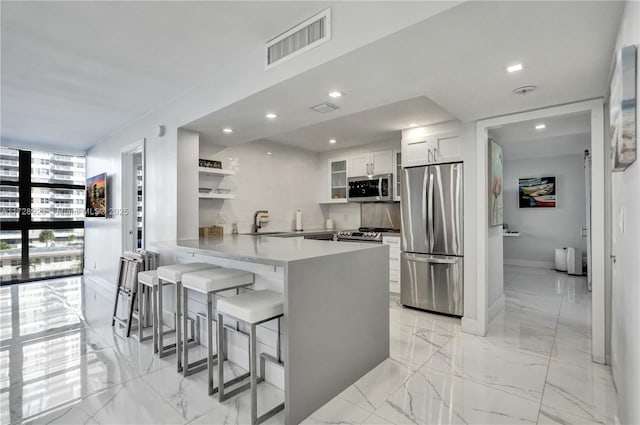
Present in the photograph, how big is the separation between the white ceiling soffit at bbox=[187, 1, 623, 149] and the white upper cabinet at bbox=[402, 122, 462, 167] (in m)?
0.63

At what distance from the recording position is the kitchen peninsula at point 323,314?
1899 millimetres

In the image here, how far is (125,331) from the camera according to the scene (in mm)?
3301

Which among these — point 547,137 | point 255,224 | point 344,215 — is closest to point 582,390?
point 547,137

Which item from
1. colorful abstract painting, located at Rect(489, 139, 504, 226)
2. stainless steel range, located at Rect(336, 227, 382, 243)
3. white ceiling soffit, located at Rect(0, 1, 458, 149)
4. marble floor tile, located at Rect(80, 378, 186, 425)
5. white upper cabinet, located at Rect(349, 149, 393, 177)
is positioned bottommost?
marble floor tile, located at Rect(80, 378, 186, 425)

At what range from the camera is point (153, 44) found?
8.07 feet

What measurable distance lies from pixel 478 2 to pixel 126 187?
5.10 meters

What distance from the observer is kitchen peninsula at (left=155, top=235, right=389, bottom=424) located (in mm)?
1899

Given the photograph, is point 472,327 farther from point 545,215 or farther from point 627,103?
point 545,215

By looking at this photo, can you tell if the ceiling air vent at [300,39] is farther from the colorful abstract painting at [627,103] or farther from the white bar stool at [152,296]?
the white bar stool at [152,296]

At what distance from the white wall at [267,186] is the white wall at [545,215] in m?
4.66

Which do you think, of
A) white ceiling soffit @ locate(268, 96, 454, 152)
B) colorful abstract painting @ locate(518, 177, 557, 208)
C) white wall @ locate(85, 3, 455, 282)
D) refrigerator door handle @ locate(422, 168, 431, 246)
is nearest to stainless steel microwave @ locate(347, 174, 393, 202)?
white ceiling soffit @ locate(268, 96, 454, 152)

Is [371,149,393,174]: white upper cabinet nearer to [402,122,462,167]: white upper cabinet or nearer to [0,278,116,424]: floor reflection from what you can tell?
[402,122,462,167]: white upper cabinet

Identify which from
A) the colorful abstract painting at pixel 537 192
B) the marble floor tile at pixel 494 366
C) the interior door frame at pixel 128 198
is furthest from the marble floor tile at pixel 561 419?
the colorful abstract painting at pixel 537 192

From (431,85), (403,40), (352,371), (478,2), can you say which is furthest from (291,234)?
(478,2)
